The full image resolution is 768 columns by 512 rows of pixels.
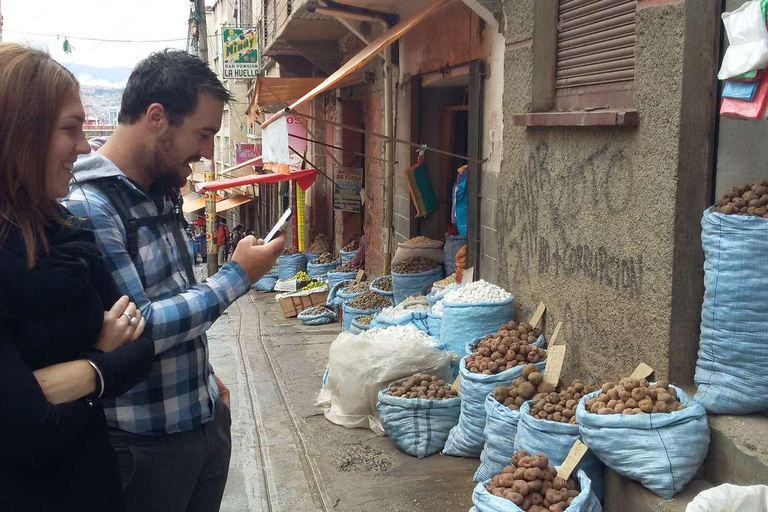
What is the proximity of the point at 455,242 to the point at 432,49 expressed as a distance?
6.60 feet

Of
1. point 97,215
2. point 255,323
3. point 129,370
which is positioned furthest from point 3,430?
point 255,323

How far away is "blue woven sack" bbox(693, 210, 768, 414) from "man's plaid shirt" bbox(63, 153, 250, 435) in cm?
205

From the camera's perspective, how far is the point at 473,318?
545 centimetres

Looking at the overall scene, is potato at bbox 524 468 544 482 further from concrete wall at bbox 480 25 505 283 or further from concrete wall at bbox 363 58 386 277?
concrete wall at bbox 363 58 386 277

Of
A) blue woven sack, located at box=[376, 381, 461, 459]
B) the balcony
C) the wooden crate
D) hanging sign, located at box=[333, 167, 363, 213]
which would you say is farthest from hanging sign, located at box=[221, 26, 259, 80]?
blue woven sack, located at box=[376, 381, 461, 459]

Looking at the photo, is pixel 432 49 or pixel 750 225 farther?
pixel 432 49

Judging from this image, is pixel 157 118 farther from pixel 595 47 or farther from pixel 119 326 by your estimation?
pixel 595 47

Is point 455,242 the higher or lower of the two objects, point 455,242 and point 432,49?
the lower

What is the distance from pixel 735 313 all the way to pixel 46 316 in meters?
2.71

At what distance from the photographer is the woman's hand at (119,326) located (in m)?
1.76

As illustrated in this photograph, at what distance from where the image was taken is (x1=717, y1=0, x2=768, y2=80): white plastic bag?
2.89 metres

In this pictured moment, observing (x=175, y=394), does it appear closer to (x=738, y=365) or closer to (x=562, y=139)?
(x=738, y=365)

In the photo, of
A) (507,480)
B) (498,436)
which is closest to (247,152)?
(498,436)

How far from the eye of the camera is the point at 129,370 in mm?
1775
